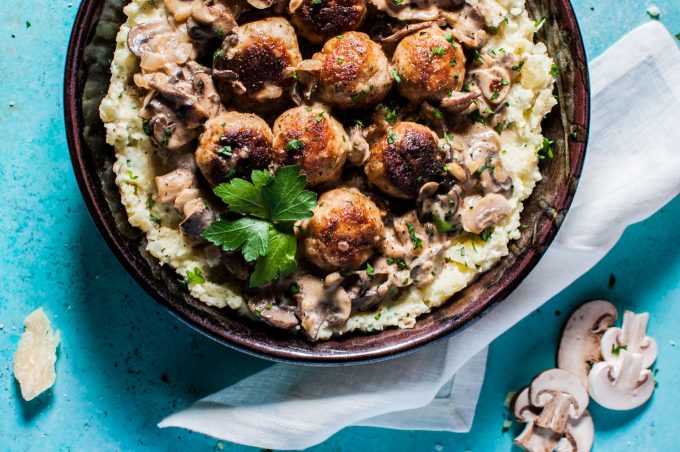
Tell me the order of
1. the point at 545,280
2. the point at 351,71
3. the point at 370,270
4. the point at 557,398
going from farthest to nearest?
1. the point at 557,398
2. the point at 545,280
3. the point at 370,270
4. the point at 351,71

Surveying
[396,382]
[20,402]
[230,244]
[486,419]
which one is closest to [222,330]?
[230,244]

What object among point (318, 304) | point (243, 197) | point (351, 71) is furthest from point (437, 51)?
point (318, 304)

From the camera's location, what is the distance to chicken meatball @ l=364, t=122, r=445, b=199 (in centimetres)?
478

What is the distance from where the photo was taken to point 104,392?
6.11 meters

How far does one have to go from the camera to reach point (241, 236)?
186 inches

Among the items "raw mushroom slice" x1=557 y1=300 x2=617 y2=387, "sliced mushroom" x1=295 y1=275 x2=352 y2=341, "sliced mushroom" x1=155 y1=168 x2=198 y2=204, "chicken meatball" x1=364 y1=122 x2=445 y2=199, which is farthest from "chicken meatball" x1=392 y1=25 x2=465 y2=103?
"raw mushroom slice" x1=557 y1=300 x2=617 y2=387

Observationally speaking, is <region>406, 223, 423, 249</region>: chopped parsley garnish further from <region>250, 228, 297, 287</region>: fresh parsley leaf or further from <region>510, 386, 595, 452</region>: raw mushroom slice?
<region>510, 386, 595, 452</region>: raw mushroom slice

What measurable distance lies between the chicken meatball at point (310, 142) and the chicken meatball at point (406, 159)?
0.86ft

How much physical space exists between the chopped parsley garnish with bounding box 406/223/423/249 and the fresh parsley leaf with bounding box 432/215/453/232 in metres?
0.16

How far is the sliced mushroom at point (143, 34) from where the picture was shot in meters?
4.85

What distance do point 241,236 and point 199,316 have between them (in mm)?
750

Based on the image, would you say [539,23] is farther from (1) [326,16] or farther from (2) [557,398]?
(2) [557,398]

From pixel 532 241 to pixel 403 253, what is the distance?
3.24ft

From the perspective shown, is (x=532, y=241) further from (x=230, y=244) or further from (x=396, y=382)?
(x=230, y=244)
